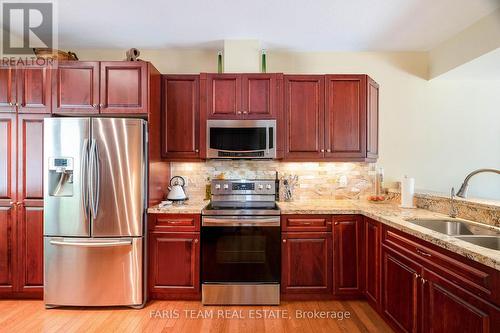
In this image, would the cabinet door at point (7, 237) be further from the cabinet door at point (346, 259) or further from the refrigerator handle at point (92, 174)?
the cabinet door at point (346, 259)

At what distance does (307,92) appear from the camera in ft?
9.57

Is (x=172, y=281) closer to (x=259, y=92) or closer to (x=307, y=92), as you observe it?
(x=259, y=92)

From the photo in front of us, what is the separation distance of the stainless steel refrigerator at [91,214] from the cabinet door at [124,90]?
23 centimetres

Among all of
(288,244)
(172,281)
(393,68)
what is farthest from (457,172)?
(172,281)

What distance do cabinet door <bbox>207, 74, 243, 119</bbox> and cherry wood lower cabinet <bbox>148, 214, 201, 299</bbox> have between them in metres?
1.12

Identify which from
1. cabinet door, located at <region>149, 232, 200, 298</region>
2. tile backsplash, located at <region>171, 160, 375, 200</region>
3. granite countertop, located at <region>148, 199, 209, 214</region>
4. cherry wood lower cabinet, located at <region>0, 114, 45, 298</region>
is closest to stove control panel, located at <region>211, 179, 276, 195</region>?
tile backsplash, located at <region>171, 160, 375, 200</region>

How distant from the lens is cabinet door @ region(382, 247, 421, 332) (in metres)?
1.79

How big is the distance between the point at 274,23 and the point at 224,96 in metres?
0.87

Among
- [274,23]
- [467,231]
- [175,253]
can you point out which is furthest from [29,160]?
[467,231]

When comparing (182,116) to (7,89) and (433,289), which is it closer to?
(7,89)

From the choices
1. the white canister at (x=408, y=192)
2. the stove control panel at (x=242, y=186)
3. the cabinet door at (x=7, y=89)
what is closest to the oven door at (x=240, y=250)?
the stove control panel at (x=242, y=186)

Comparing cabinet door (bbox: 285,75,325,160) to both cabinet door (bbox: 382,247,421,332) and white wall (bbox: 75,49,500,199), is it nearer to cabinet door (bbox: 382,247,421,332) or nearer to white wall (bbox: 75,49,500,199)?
white wall (bbox: 75,49,500,199)

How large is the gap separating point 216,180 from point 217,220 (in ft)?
2.12

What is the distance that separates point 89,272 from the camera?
2432mm
